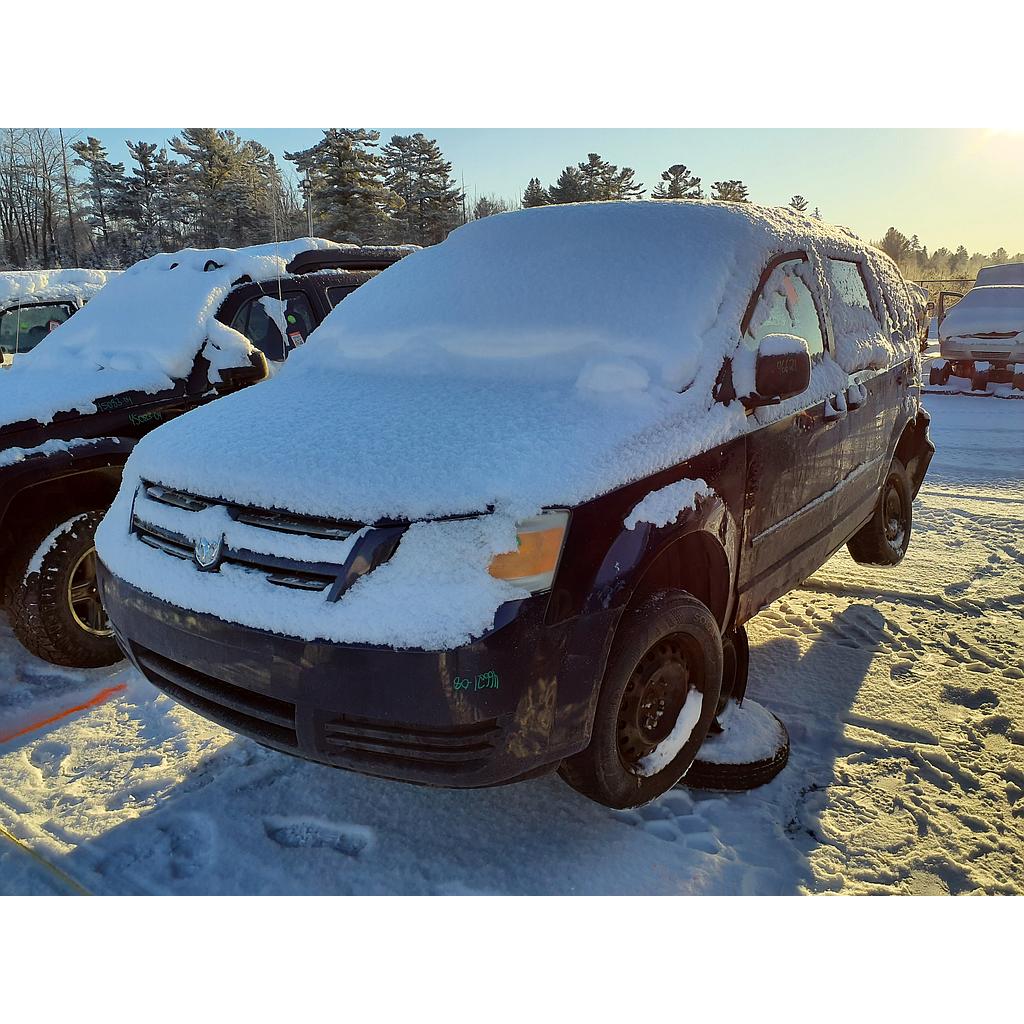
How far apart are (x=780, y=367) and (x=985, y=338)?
12.5 metres

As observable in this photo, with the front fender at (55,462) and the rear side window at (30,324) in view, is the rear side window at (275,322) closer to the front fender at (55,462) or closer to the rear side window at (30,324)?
the front fender at (55,462)

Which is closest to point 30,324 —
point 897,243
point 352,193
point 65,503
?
point 65,503

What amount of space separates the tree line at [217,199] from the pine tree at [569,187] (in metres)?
2.85

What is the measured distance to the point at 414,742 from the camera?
76.9 inches

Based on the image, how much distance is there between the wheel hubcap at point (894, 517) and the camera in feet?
15.2

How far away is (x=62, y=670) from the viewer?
3.62 meters

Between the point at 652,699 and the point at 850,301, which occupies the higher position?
the point at 850,301

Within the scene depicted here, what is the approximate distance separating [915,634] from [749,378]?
6.47 ft

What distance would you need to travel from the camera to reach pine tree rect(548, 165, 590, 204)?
19.2m

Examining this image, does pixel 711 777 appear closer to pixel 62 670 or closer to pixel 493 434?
pixel 493 434

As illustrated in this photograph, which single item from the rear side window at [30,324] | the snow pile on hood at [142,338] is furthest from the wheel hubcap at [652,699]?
the rear side window at [30,324]

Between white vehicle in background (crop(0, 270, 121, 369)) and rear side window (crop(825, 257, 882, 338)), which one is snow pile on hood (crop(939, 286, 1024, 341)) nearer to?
rear side window (crop(825, 257, 882, 338))

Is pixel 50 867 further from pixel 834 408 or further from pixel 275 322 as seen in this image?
pixel 275 322

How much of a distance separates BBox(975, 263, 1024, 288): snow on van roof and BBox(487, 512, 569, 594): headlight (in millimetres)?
16860
